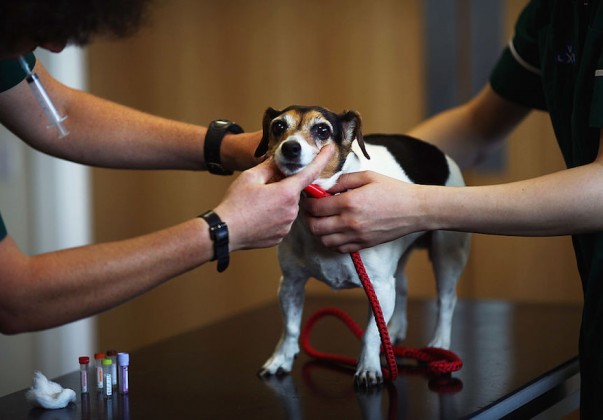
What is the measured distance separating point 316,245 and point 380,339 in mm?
185

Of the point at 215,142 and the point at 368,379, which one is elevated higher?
the point at 215,142

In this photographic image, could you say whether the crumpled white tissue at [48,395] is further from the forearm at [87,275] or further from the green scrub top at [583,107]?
the green scrub top at [583,107]

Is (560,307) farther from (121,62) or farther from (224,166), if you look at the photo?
(121,62)

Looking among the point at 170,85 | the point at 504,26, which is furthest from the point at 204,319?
the point at 504,26

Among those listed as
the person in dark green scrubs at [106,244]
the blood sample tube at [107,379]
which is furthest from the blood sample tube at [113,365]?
the person in dark green scrubs at [106,244]

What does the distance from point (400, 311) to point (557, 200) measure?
541 millimetres

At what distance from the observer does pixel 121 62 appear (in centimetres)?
374

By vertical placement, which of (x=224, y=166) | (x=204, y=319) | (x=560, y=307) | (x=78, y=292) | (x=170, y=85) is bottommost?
(x=204, y=319)

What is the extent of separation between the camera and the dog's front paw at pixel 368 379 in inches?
53.6

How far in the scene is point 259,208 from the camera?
119 centimetres

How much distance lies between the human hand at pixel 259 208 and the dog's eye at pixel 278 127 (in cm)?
15

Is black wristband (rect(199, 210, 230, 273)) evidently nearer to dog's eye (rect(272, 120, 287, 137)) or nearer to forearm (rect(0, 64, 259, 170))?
dog's eye (rect(272, 120, 287, 137))

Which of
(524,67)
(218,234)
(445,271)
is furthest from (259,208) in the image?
(524,67)

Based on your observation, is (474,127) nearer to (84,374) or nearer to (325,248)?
(325,248)
